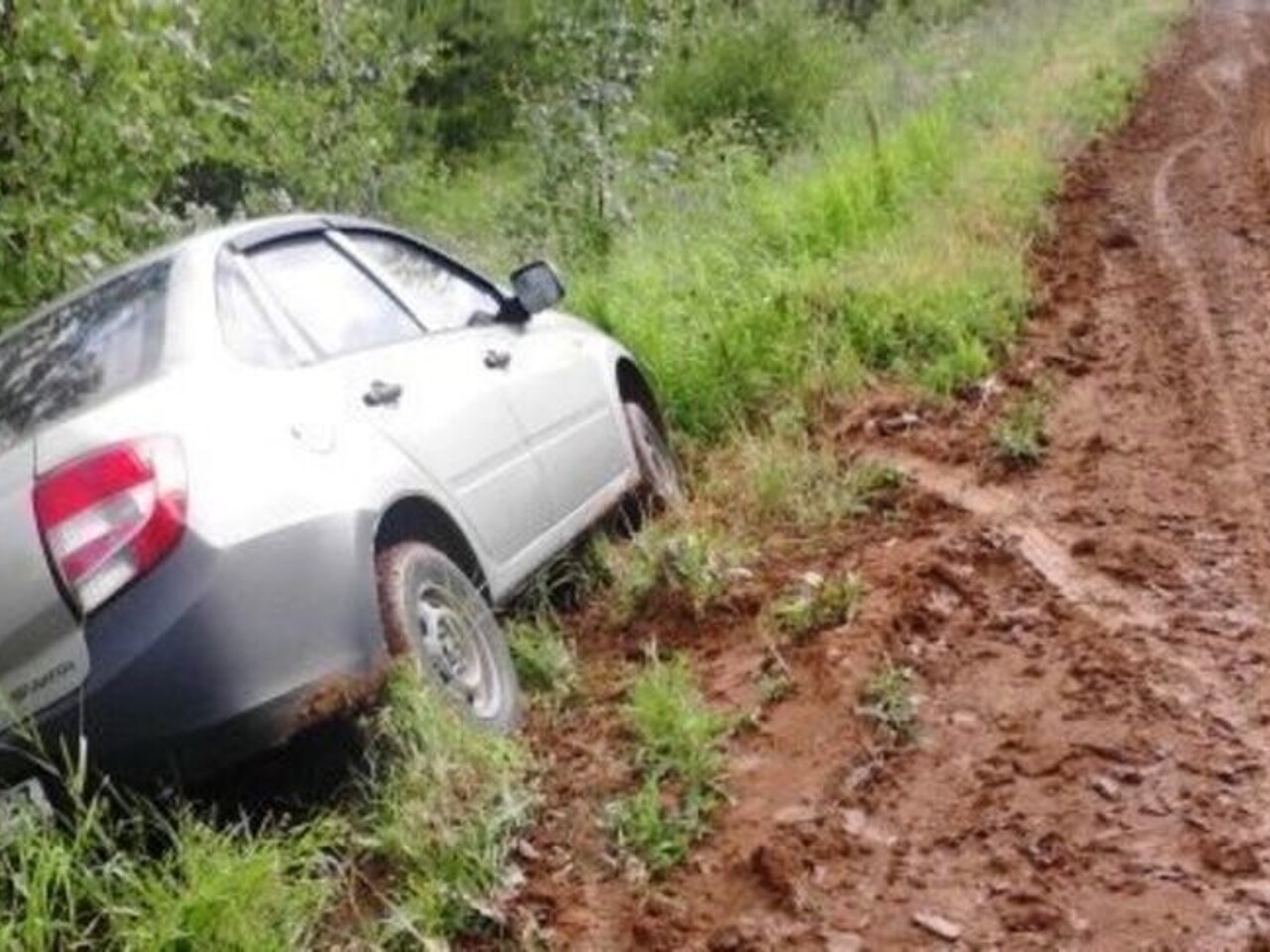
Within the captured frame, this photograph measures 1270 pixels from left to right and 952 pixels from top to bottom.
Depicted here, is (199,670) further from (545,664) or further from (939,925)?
(939,925)

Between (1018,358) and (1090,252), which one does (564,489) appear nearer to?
(1018,358)

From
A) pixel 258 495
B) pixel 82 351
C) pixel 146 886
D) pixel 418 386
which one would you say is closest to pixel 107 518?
pixel 258 495

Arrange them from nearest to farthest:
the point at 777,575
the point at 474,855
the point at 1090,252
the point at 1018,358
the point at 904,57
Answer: the point at 474,855, the point at 777,575, the point at 1018,358, the point at 1090,252, the point at 904,57

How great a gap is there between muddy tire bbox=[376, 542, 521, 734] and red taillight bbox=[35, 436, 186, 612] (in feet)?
1.88

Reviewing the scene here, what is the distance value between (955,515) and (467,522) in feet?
5.87

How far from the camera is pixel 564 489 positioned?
4750 millimetres

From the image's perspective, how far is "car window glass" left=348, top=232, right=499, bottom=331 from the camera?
4.77 metres

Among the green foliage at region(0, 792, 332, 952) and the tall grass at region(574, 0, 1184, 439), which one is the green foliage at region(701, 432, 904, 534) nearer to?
the tall grass at region(574, 0, 1184, 439)

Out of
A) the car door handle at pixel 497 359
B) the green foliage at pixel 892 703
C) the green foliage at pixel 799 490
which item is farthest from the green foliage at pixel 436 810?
the green foliage at pixel 799 490

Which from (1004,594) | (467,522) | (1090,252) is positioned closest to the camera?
(467,522)

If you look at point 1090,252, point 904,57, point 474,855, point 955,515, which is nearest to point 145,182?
point 955,515

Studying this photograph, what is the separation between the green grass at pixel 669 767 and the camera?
334 cm

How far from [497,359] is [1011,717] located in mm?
1920

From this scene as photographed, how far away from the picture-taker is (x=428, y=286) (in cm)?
501
